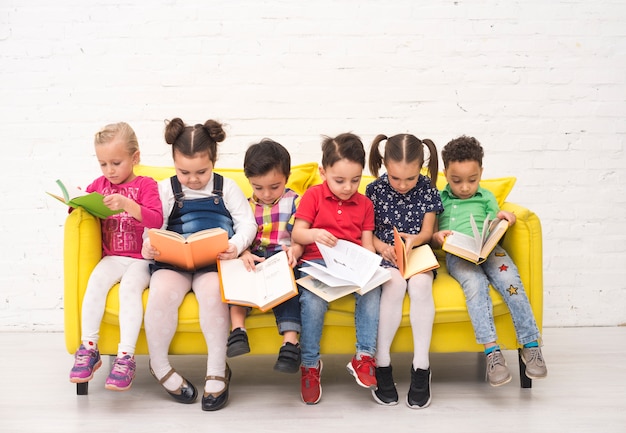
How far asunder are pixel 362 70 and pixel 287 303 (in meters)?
1.60

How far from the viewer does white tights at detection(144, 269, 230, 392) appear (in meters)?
2.57

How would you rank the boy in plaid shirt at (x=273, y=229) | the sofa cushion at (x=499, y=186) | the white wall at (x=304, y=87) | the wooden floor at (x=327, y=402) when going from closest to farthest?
the wooden floor at (x=327, y=402), the boy in plaid shirt at (x=273, y=229), the sofa cushion at (x=499, y=186), the white wall at (x=304, y=87)

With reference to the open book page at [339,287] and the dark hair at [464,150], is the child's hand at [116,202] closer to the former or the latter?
the open book page at [339,287]

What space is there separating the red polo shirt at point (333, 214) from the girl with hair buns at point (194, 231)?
0.76 feet

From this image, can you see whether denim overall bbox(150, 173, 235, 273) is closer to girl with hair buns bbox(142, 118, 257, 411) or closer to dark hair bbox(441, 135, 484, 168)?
girl with hair buns bbox(142, 118, 257, 411)

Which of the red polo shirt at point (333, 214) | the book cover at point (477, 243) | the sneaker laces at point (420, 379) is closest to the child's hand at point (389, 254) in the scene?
the red polo shirt at point (333, 214)

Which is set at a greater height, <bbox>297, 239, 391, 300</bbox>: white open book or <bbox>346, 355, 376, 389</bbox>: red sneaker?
<bbox>297, 239, 391, 300</bbox>: white open book

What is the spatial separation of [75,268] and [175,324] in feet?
1.49

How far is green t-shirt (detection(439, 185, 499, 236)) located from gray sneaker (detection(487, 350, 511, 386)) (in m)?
0.55

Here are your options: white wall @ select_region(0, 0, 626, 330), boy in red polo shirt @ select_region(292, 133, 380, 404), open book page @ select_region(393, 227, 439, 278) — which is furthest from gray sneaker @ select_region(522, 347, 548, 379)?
white wall @ select_region(0, 0, 626, 330)

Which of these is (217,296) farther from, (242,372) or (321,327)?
(242,372)

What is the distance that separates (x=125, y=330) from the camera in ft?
8.41

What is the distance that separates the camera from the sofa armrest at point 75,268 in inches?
105

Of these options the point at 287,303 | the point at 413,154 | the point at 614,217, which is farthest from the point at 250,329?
the point at 614,217
